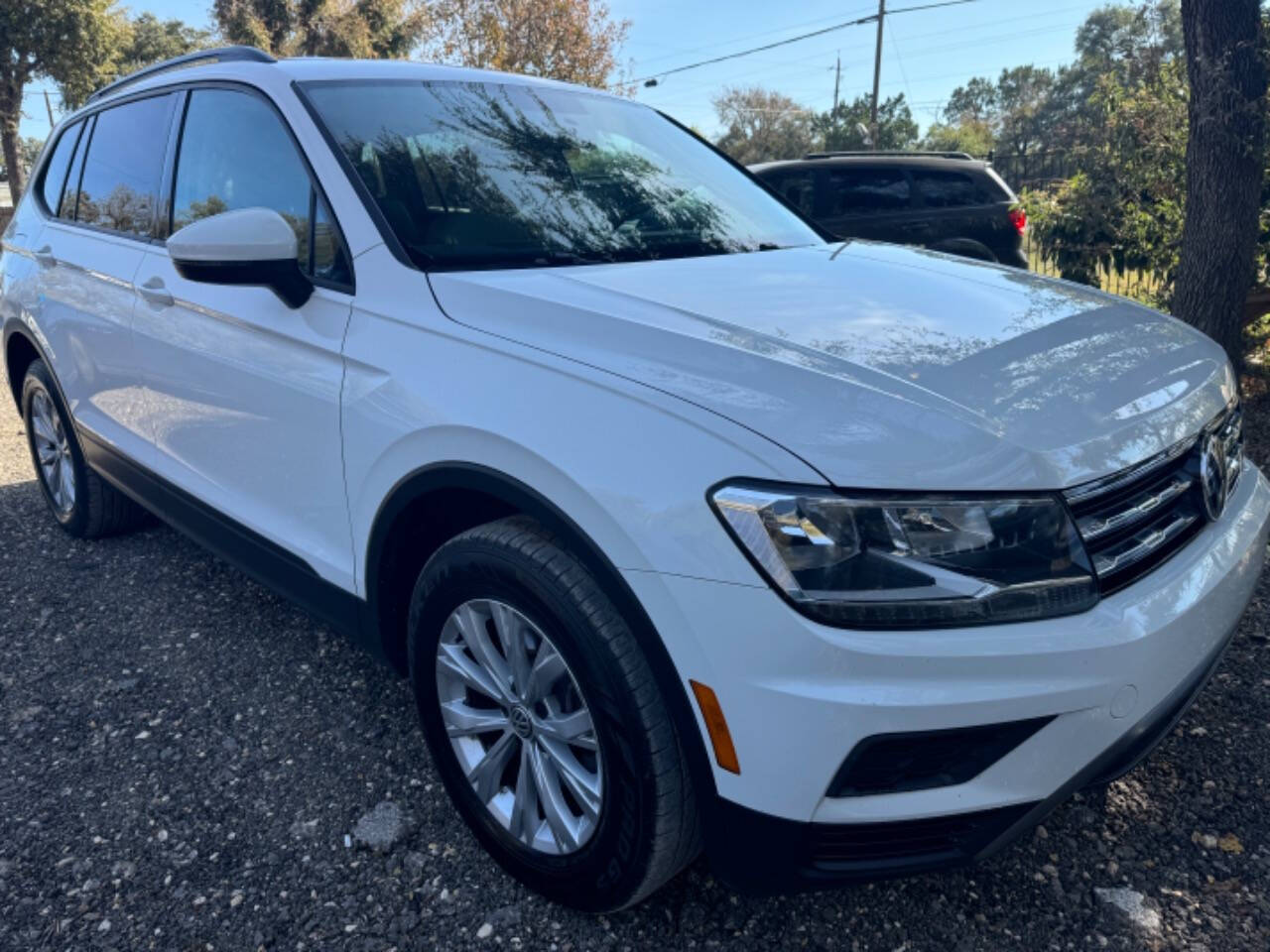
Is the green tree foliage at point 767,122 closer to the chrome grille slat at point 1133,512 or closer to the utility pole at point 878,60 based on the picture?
the utility pole at point 878,60

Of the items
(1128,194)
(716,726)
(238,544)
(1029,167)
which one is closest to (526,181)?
(238,544)

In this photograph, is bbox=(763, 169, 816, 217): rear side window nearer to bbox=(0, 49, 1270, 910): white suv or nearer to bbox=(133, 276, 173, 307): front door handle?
bbox=(0, 49, 1270, 910): white suv

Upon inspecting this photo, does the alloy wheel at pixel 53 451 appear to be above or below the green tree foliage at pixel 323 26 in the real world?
below

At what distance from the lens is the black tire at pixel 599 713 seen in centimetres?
169

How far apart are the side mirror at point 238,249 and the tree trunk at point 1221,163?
4.77 m

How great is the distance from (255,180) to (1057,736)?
7.84 ft

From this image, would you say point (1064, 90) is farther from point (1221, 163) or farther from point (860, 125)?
point (1221, 163)

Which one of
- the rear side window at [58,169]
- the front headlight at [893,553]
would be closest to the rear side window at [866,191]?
the rear side window at [58,169]

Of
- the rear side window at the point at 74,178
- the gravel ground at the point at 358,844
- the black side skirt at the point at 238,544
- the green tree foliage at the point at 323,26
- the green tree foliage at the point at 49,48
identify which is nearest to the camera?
the gravel ground at the point at 358,844

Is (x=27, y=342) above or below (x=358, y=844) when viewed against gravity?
above

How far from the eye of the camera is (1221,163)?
16.4 ft

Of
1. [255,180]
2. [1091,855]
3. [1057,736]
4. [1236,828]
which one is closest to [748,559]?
[1057,736]

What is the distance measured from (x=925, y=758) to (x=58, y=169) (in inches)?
169

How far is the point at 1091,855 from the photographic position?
219cm
